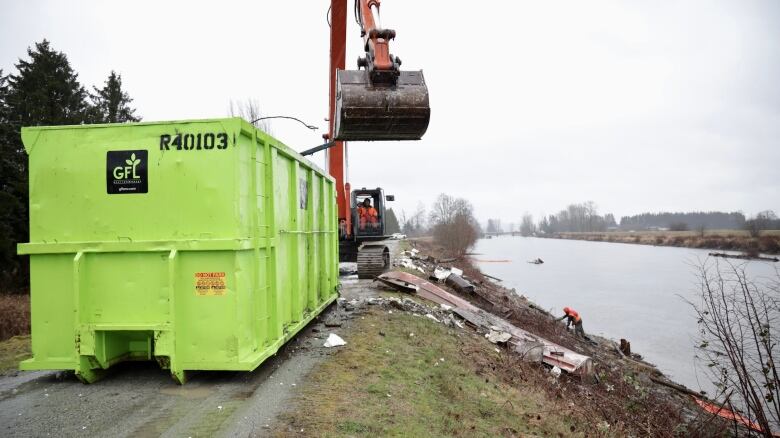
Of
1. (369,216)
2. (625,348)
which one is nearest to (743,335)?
(625,348)

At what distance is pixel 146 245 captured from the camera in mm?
4820

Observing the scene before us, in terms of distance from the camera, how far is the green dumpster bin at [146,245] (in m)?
4.76

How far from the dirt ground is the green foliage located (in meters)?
16.9

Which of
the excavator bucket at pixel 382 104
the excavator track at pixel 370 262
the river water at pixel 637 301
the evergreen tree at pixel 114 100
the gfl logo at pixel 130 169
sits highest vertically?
the evergreen tree at pixel 114 100

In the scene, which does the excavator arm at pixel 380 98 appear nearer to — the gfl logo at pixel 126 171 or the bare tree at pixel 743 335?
the gfl logo at pixel 126 171

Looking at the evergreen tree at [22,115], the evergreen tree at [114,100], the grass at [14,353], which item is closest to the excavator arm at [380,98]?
the grass at [14,353]

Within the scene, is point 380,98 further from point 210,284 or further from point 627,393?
point 627,393

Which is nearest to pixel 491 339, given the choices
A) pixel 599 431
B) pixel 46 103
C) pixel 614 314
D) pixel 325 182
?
pixel 599 431

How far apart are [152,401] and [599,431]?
521cm

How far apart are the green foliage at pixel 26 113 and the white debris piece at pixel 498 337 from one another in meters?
18.6

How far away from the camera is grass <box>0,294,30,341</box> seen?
1246 centimetres

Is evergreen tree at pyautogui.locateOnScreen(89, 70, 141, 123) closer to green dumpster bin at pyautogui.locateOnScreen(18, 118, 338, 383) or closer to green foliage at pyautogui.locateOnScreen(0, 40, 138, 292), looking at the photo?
green foliage at pyautogui.locateOnScreen(0, 40, 138, 292)

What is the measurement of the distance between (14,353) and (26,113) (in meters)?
22.0

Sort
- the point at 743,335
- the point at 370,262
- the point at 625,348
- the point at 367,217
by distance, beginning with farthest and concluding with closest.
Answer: the point at 367,217 → the point at 370,262 → the point at 625,348 → the point at 743,335
